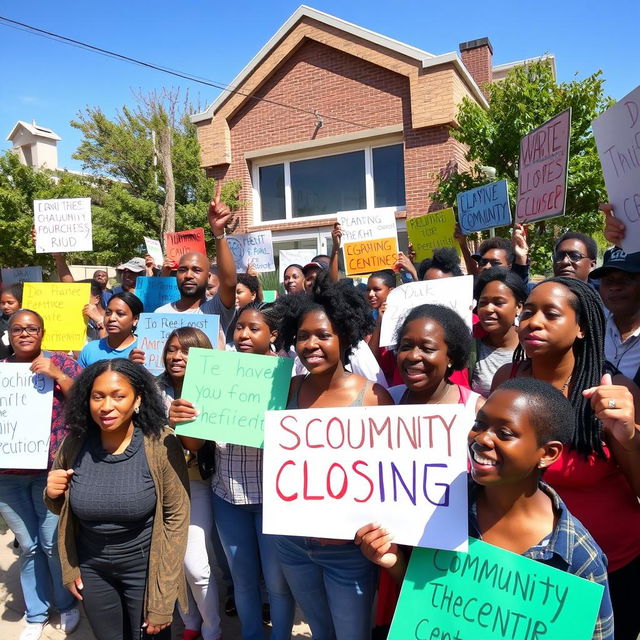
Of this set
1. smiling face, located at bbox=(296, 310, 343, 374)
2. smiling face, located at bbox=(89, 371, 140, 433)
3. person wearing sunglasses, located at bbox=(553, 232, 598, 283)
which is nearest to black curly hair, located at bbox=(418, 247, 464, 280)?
person wearing sunglasses, located at bbox=(553, 232, 598, 283)

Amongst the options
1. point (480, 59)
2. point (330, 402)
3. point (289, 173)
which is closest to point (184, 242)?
point (330, 402)

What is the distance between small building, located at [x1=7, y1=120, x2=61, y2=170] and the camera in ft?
99.2

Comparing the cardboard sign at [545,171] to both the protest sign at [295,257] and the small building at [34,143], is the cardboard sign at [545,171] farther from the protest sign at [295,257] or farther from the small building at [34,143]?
the small building at [34,143]

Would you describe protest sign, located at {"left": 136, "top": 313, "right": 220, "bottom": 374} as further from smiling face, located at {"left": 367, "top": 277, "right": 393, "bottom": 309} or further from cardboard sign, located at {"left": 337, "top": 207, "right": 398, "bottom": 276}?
cardboard sign, located at {"left": 337, "top": 207, "right": 398, "bottom": 276}

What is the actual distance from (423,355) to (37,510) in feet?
8.64

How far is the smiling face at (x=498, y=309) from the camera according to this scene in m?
2.94

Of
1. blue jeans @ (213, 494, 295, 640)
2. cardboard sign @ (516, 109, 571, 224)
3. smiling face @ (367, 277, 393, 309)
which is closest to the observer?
blue jeans @ (213, 494, 295, 640)

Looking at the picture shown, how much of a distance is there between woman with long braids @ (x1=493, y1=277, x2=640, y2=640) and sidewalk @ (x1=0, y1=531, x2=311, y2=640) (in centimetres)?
207

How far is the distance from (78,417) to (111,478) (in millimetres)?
335

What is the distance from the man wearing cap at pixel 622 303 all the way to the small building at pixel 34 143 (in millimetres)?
33491

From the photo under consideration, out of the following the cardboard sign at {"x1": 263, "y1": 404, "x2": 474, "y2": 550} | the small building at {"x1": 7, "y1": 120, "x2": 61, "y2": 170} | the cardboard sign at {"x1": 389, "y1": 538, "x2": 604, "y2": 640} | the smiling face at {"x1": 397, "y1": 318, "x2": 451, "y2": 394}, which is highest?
the small building at {"x1": 7, "y1": 120, "x2": 61, "y2": 170}

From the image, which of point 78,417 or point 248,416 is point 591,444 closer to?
point 248,416

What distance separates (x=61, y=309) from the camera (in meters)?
4.18

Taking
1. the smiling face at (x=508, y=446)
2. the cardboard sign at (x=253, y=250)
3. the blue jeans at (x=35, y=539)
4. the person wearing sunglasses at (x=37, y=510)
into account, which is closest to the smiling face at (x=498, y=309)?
the smiling face at (x=508, y=446)
